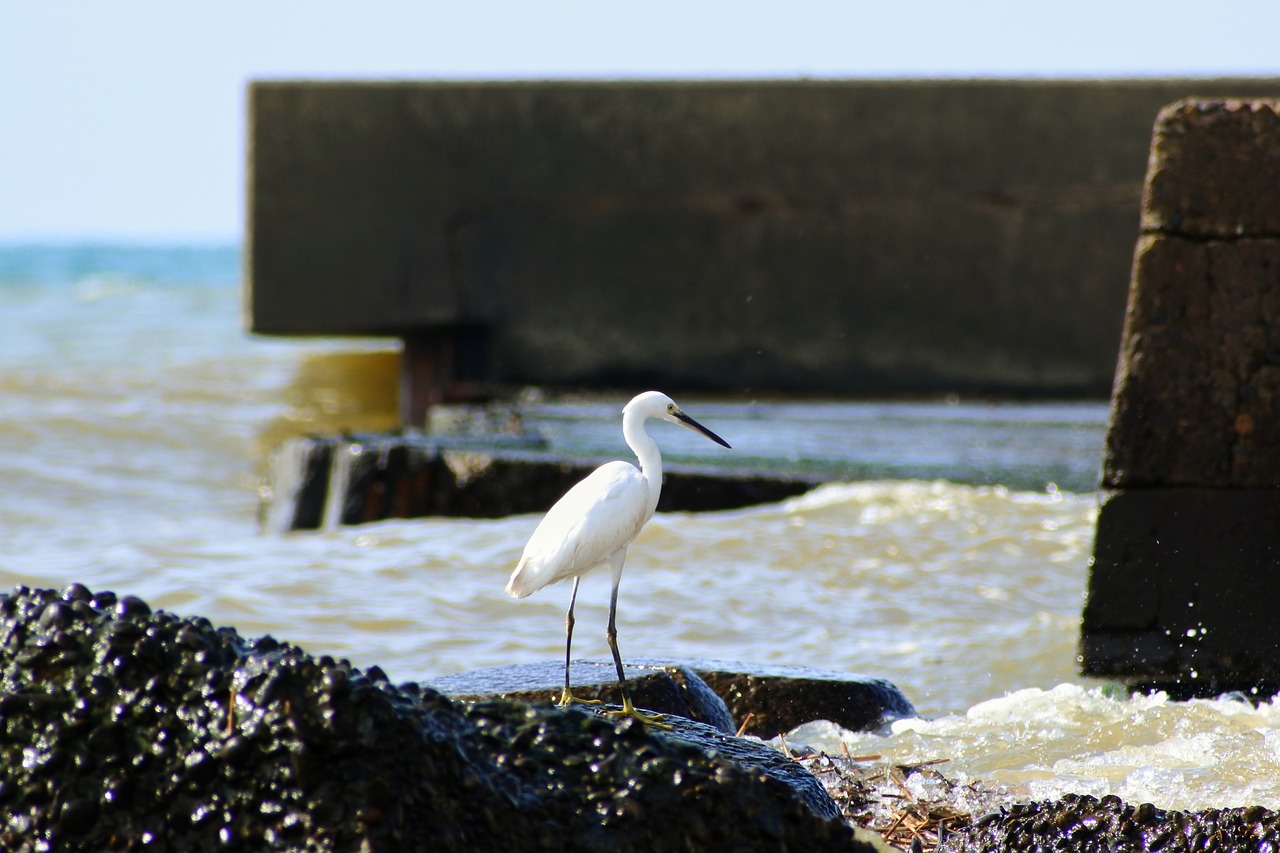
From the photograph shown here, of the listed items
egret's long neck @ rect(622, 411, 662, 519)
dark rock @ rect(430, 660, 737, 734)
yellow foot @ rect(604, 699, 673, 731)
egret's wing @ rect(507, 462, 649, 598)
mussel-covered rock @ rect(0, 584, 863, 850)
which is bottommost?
dark rock @ rect(430, 660, 737, 734)

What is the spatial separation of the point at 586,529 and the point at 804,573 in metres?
3.15

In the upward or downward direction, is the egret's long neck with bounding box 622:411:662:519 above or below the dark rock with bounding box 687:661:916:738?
above

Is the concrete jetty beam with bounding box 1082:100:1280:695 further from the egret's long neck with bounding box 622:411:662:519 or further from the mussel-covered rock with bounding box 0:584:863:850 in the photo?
the mussel-covered rock with bounding box 0:584:863:850

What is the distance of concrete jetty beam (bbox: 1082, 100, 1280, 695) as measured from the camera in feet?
13.3

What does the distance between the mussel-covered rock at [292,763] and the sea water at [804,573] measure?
4.09 feet

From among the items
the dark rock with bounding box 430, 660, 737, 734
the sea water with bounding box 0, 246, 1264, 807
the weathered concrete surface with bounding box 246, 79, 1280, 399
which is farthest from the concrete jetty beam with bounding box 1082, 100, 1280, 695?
the weathered concrete surface with bounding box 246, 79, 1280, 399

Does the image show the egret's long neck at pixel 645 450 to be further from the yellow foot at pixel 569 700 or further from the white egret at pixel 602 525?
the yellow foot at pixel 569 700

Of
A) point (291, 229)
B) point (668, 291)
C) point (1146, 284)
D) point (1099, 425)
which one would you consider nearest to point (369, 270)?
point (291, 229)

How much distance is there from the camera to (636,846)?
7.02ft

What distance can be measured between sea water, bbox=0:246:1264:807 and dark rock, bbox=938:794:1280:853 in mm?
513

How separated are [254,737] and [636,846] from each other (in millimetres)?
552

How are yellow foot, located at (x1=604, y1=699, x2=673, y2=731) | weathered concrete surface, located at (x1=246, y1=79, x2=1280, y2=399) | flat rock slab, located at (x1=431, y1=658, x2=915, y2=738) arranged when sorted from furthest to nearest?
weathered concrete surface, located at (x1=246, y1=79, x2=1280, y2=399)
flat rock slab, located at (x1=431, y1=658, x2=915, y2=738)
yellow foot, located at (x1=604, y1=699, x2=673, y2=731)

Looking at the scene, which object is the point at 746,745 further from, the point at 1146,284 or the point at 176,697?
the point at 1146,284

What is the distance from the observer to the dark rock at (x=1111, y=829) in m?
2.46
